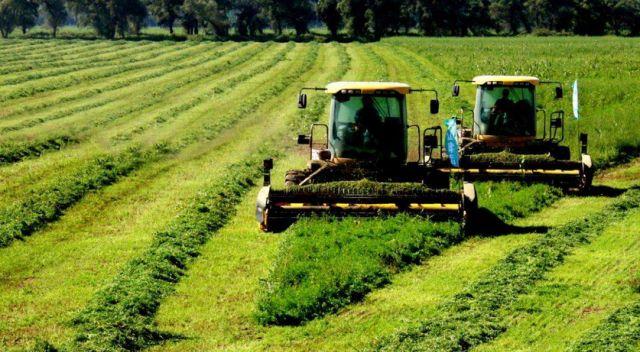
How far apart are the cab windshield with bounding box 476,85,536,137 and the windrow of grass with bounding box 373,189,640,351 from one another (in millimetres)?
5299

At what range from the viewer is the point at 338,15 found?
123 meters

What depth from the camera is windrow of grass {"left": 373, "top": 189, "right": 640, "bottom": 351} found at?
10.3 meters

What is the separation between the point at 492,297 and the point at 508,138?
1053 cm

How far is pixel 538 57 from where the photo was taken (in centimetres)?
6238

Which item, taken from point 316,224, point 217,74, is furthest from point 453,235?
point 217,74

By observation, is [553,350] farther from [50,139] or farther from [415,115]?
[415,115]

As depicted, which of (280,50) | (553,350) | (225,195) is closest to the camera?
(553,350)

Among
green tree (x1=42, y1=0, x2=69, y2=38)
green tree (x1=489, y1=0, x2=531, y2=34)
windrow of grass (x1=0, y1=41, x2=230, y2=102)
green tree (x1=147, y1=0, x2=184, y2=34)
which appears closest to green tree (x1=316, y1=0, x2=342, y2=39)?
green tree (x1=147, y1=0, x2=184, y2=34)

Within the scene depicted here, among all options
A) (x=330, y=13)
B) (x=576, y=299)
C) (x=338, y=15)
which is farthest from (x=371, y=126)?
(x=338, y=15)

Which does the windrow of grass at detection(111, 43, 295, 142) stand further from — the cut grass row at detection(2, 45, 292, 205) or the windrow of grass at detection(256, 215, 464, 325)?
the windrow of grass at detection(256, 215, 464, 325)

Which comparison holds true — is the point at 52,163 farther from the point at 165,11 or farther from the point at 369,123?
the point at 165,11

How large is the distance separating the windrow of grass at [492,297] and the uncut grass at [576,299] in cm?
18

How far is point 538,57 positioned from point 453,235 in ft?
162

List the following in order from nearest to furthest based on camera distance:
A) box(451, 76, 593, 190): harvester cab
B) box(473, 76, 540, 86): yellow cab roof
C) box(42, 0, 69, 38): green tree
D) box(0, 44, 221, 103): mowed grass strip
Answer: box(451, 76, 593, 190): harvester cab, box(473, 76, 540, 86): yellow cab roof, box(0, 44, 221, 103): mowed grass strip, box(42, 0, 69, 38): green tree
